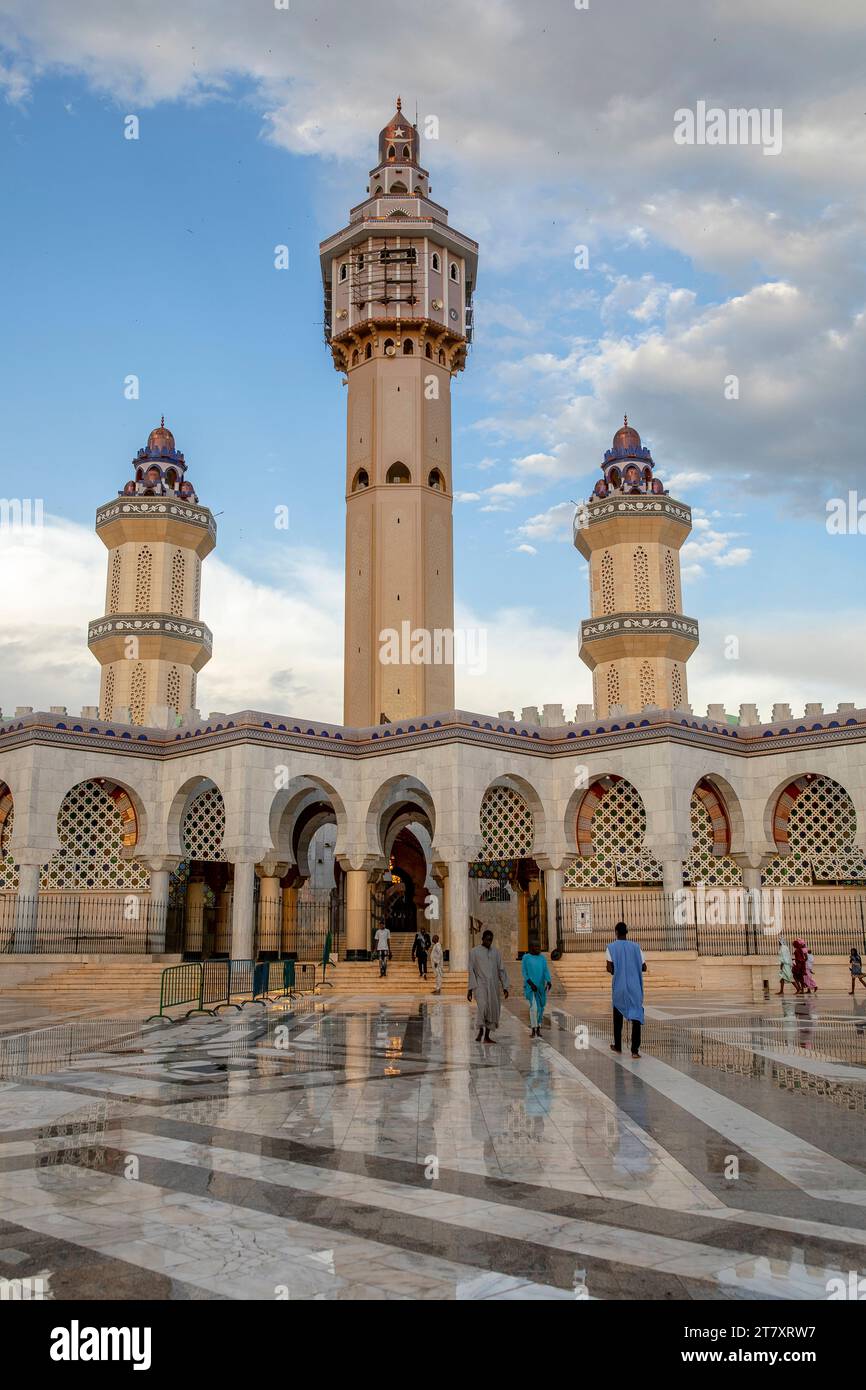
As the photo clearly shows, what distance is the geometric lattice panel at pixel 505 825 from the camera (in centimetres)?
2525

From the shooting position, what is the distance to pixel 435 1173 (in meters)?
4.99

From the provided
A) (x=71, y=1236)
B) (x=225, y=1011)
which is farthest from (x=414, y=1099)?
(x=225, y=1011)

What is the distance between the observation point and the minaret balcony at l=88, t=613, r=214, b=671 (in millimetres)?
31094

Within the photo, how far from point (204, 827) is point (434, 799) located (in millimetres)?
5797

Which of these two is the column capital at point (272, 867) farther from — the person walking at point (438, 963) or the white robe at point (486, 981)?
the white robe at point (486, 981)

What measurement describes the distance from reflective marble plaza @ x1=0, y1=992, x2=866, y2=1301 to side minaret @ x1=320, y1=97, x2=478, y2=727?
21347 mm

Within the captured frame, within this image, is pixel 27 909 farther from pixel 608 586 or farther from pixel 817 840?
pixel 608 586

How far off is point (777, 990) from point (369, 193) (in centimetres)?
2709

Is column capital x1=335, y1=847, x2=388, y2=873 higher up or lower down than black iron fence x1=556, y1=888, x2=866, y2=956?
higher up

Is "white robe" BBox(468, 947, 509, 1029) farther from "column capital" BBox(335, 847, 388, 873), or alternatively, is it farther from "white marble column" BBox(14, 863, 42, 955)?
"white marble column" BBox(14, 863, 42, 955)

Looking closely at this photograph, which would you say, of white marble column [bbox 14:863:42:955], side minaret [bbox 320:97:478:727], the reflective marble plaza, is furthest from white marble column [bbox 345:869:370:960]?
the reflective marble plaza

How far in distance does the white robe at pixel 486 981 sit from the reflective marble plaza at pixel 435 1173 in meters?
0.80

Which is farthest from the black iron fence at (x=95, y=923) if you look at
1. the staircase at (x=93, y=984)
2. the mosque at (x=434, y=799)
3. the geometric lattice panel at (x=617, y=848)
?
the geometric lattice panel at (x=617, y=848)

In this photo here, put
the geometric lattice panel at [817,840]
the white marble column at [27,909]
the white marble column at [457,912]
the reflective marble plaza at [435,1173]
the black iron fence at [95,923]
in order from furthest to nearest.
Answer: the black iron fence at [95,923] → the geometric lattice panel at [817,840] → the white marble column at [27,909] → the white marble column at [457,912] → the reflective marble plaza at [435,1173]
